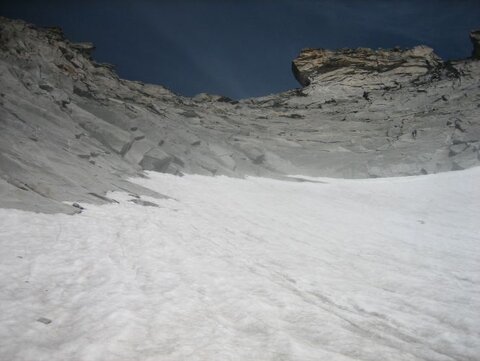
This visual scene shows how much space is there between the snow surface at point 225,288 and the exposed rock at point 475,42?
4690 centimetres

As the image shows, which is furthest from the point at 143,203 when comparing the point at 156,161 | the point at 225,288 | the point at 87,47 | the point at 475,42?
the point at 475,42

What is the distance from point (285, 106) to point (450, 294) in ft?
159

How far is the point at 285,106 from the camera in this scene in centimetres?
5503

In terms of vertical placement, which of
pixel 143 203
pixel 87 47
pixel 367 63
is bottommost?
pixel 143 203

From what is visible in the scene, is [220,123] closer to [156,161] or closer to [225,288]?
[156,161]

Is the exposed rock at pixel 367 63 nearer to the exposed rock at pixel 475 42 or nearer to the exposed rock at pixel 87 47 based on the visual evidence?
the exposed rock at pixel 475 42

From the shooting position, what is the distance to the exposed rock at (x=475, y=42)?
52688 millimetres

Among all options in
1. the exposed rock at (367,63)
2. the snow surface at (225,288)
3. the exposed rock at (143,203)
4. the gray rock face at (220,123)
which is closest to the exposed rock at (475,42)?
the gray rock face at (220,123)

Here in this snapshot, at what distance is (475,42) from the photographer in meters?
53.7

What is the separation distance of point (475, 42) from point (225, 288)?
61.5 m

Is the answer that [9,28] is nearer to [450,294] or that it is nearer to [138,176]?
[138,176]

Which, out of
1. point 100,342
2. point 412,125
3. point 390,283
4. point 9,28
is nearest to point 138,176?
point 390,283

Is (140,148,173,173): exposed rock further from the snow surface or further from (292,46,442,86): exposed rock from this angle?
(292,46,442,86): exposed rock

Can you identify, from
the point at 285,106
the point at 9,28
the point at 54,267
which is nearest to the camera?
the point at 54,267
